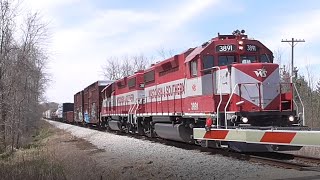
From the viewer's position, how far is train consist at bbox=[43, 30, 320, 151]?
36.1 feet

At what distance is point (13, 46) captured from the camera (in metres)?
33.2

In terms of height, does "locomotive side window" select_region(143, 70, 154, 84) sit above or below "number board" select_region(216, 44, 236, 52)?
below

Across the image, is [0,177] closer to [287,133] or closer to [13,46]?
[287,133]

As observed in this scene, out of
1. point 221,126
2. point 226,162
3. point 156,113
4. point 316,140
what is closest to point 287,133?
point 316,140

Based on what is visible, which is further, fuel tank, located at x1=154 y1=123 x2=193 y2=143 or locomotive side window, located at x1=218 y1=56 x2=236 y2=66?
fuel tank, located at x1=154 y1=123 x2=193 y2=143

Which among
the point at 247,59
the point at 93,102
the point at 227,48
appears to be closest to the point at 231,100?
→ the point at 247,59

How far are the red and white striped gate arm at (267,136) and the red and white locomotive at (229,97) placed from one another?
26mm

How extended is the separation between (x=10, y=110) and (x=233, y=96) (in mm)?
22557

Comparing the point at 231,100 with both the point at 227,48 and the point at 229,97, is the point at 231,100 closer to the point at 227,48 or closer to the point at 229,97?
the point at 229,97

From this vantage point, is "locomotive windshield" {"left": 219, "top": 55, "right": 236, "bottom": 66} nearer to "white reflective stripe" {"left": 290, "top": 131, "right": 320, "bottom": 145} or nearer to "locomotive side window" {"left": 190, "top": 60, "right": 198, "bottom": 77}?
"locomotive side window" {"left": 190, "top": 60, "right": 198, "bottom": 77}

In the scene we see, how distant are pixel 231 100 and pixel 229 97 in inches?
6.4

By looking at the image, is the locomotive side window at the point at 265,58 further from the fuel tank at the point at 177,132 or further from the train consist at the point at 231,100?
the fuel tank at the point at 177,132

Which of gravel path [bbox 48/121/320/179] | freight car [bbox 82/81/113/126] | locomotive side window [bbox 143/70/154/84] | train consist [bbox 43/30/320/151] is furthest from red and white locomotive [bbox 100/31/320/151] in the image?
freight car [bbox 82/81/113/126]

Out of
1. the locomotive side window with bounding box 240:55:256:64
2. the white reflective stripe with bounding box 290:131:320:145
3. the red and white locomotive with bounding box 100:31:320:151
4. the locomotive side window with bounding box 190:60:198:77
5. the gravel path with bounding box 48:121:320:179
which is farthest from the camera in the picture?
the locomotive side window with bounding box 190:60:198:77
